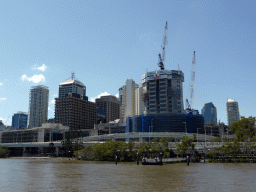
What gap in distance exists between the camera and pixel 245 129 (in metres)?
137

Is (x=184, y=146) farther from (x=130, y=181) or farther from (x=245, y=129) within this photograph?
(x=130, y=181)

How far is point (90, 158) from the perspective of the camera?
469 ft

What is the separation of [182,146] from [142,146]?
17.8m

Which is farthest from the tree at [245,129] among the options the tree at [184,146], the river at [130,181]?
the river at [130,181]

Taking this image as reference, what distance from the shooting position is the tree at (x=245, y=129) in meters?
135

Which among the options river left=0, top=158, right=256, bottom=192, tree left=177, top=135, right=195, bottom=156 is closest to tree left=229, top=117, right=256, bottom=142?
tree left=177, top=135, right=195, bottom=156

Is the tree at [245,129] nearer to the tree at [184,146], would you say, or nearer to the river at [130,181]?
the tree at [184,146]

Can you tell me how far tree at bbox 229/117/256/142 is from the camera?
443 ft

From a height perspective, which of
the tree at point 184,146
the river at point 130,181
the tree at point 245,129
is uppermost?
the tree at point 245,129

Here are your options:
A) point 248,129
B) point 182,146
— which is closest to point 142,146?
point 182,146

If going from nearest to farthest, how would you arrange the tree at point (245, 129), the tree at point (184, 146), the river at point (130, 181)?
the river at point (130, 181), the tree at point (184, 146), the tree at point (245, 129)

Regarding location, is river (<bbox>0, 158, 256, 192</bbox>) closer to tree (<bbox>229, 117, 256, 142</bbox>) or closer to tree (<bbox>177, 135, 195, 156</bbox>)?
tree (<bbox>177, 135, 195, 156</bbox>)

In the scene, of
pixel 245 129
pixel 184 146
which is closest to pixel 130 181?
pixel 184 146

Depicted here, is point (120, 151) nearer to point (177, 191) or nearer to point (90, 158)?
point (90, 158)
